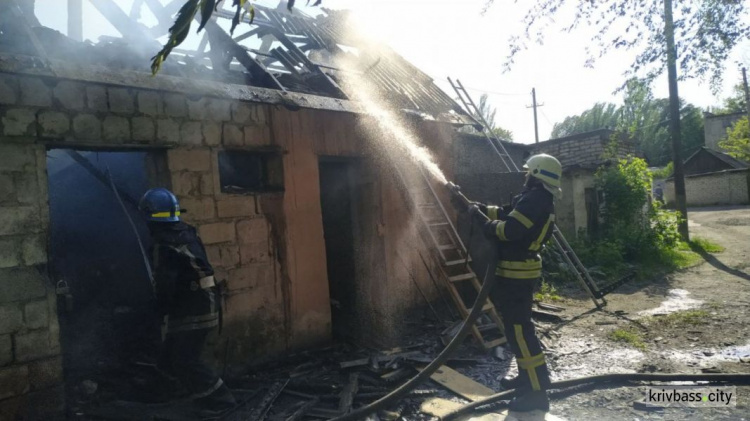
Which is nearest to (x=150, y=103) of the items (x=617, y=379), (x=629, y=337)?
(x=617, y=379)

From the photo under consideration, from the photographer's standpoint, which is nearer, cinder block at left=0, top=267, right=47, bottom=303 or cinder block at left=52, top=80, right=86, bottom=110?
cinder block at left=0, top=267, right=47, bottom=303

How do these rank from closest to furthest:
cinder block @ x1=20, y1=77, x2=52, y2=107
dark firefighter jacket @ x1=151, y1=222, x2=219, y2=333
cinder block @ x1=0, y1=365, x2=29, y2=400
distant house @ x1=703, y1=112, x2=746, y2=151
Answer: cinder block @ x1=0, y1=365, x2=29, y2=400
cinder block @ x1=20, y1=77, x2=52, y2=107
dark firefighter jacket @ x1=151, y1=222, x2=219, y2=333
distant house @ x1=703, y1=112, x2=746, y2=151

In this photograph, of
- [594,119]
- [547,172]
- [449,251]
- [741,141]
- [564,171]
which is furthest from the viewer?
[594,119]

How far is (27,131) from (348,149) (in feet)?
11.3

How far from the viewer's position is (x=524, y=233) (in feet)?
13.0

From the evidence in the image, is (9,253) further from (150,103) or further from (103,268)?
(103,268)

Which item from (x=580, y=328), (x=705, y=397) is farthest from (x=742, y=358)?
(x=580, y=328)

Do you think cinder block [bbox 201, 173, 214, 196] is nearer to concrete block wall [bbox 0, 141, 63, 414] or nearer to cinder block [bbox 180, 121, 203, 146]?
cinder block [bbox 180, 121, 203, 146]

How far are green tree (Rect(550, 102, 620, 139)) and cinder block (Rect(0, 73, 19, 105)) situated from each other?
143ft

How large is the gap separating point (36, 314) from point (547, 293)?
298 inches

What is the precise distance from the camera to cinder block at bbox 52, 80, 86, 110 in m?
3.84

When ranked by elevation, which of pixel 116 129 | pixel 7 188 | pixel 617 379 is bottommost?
pixel 617 379

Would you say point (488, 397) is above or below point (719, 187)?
below

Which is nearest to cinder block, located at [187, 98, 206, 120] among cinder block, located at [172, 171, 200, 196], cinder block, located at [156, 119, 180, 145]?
cinder block, located at [156, 119, 180, 145]
